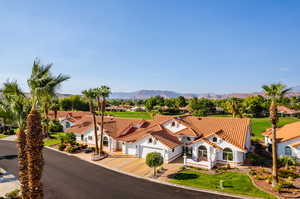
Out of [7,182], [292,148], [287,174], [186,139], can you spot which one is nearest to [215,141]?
[186,139]

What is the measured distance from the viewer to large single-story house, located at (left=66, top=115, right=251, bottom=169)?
26391 mm

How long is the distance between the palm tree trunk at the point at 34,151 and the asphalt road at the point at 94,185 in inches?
315

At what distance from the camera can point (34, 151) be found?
32.7 ft

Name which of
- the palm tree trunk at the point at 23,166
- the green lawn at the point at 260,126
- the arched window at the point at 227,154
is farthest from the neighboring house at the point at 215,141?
the green lawn at the point at 260,126

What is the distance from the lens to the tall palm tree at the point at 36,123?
9.86m

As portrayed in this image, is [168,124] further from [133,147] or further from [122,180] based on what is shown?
[122,180]

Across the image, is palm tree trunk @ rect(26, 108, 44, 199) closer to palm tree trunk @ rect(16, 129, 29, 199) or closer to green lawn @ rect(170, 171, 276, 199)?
palm tree trunk @ rect(16, 129, 29, 199)

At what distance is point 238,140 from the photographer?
26.8 metres

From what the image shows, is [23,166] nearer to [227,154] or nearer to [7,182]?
[7,182]

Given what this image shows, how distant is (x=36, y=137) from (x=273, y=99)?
2180 cm

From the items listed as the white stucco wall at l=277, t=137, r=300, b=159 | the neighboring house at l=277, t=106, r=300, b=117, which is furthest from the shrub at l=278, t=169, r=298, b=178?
the neighboring house at l=277, t=106, r=300, b=117

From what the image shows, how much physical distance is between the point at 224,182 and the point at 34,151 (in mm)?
19253

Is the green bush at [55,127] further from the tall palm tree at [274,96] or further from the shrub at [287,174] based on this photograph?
the shrub at [287,174]

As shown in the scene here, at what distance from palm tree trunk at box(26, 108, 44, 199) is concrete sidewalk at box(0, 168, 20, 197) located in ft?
32.1
